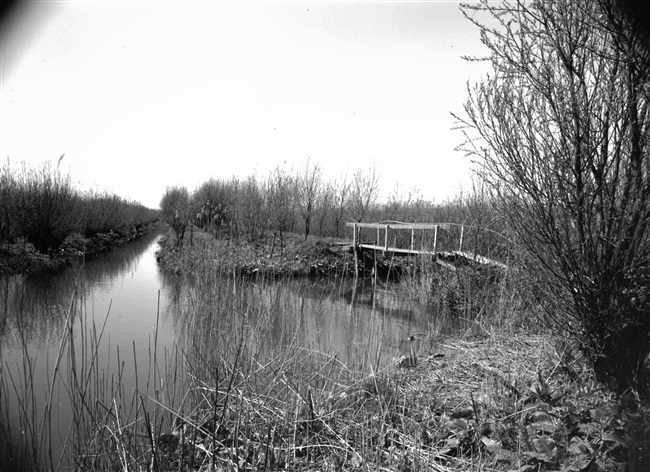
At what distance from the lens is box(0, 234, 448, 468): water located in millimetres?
3854

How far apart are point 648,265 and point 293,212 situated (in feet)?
84.5

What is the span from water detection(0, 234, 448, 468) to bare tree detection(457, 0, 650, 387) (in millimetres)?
1828

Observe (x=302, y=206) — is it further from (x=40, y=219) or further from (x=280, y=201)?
(x=40, y=219)

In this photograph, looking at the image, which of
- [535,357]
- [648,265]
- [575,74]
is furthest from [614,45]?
[535,357]

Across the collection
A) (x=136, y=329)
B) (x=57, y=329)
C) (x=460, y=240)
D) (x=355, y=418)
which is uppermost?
(x=460, y=240)

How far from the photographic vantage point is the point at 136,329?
8.36 metres

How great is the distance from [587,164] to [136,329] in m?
7.61

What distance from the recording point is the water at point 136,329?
3.85 m

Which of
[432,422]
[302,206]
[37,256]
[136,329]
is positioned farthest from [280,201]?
[432,422]

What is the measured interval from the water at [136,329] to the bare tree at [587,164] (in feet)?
6.00

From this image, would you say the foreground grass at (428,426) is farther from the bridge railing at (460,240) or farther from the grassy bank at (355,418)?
the bridge railing at (460,240)

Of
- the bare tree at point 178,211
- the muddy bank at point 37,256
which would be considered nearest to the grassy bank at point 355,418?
the muddy bank at point 37,256

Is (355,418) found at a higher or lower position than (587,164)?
lower

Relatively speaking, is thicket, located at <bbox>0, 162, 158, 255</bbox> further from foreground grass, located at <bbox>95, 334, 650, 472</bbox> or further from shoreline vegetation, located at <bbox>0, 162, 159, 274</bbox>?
foreground grass, located at <bbox>95, 334, 650, 472</bbox>
